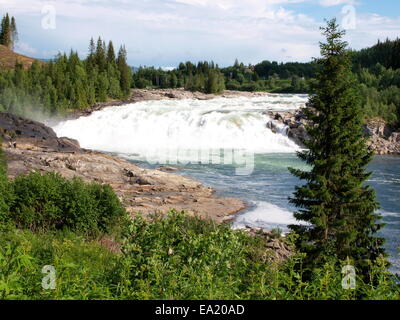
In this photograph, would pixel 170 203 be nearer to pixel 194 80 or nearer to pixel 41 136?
pixel 41 136

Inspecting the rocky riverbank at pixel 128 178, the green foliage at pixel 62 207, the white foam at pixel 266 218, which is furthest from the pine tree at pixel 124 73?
the green foliage at pixel 62 207

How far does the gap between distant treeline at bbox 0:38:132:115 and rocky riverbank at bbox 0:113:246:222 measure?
2796 cm

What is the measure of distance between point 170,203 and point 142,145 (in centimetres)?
2427

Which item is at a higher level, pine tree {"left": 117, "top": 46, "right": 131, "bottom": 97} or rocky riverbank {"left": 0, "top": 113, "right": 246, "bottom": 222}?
pine tree {"left": 117, "top": 46, "right": 131, "bottom": 97}

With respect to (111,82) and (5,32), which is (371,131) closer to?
(111,82)

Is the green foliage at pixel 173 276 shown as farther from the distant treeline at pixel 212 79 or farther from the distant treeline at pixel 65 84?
the distant treeline at pixel 212 79

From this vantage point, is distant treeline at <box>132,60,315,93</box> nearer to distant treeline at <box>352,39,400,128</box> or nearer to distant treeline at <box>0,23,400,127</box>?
distant treeline at <box>0,23,400,127</box>

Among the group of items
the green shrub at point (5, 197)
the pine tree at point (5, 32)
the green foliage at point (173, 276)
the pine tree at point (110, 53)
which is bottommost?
the green shrub at point (5, 197)

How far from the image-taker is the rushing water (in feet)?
81.3

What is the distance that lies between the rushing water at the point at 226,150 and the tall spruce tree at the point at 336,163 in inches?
103

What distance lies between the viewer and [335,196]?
15.9 metres

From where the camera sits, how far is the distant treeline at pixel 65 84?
2452 inches

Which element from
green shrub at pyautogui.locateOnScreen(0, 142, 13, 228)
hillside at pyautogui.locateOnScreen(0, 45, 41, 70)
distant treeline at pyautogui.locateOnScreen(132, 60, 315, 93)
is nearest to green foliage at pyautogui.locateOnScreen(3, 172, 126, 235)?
green shrub at pyautogui.locateOnScreen(0, 142, 13, 228)
